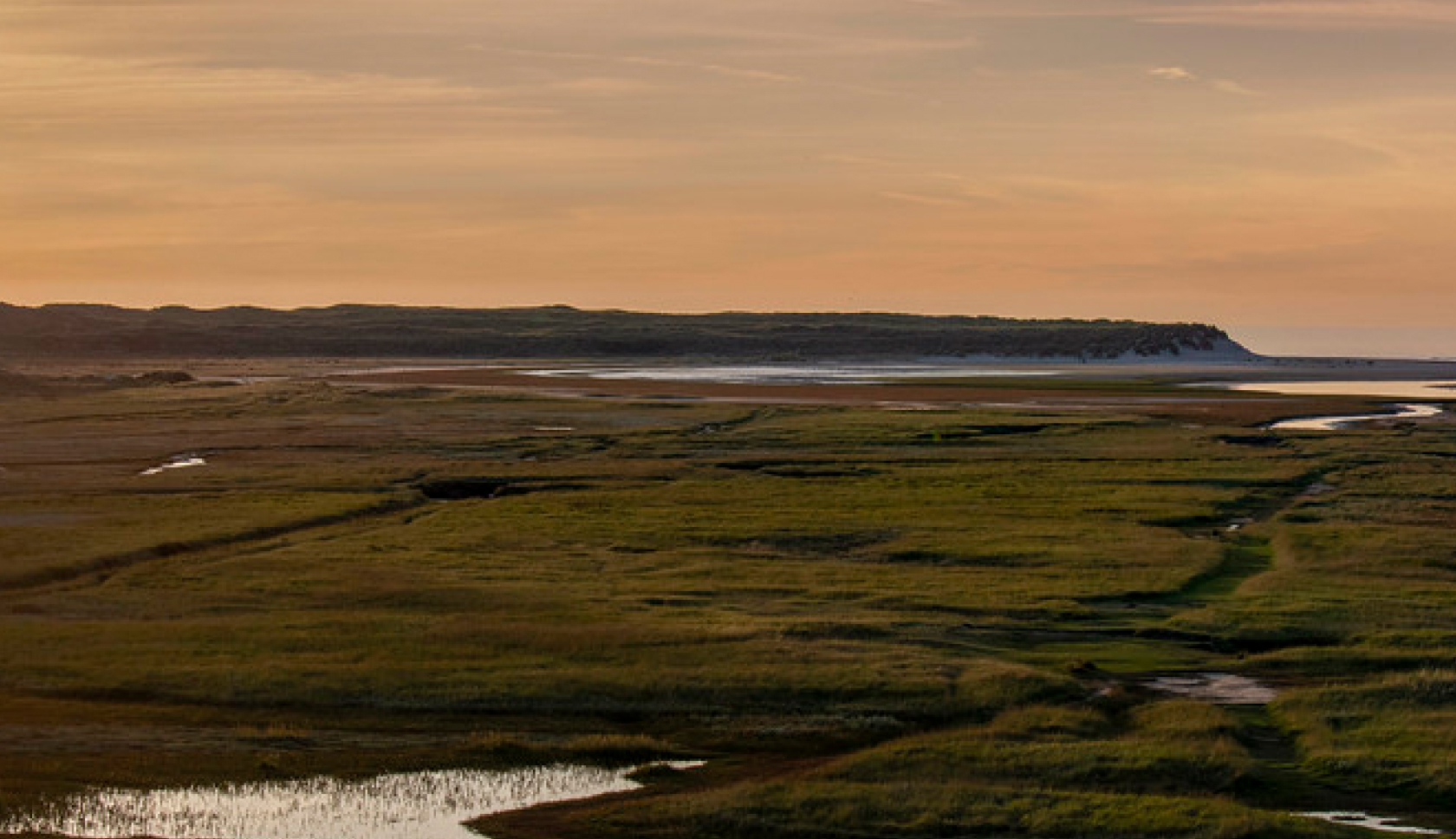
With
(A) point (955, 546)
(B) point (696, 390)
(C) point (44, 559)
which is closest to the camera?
(C) point (44, 559)

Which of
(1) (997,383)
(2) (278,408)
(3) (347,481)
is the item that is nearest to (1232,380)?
(1) (997,383)

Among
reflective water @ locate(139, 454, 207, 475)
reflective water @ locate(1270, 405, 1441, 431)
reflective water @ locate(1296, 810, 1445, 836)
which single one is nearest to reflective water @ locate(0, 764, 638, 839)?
reflective water @ locate(1296, 810, 1445, 836)

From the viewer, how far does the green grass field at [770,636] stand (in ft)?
85.3

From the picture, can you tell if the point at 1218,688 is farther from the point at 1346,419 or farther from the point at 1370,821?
the point at 1346,419

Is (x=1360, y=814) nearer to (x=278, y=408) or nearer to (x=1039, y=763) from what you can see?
(x=1039, y=763)

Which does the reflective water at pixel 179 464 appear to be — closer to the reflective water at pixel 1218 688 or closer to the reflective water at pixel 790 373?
the reflective water at pixel 1218 688

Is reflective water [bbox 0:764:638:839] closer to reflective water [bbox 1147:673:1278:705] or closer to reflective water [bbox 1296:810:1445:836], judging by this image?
reflective water [bbox 1296:810:1445:836]

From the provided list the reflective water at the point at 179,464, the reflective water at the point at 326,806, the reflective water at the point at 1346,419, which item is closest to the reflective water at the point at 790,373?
the reflective water at the point at 1346,419

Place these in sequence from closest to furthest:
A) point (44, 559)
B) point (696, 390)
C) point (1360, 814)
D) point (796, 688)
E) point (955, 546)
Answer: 1. point (1360, 814)
2. point (796, 688)
3. point (44, 559)
4. point (955, 546)
5. point (696, 390)

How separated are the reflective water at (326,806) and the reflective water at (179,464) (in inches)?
1717

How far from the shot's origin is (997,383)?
140 metres

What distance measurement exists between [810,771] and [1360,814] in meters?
7.61

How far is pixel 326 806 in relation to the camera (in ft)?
82.3

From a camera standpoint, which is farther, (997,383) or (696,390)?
(997,383)
